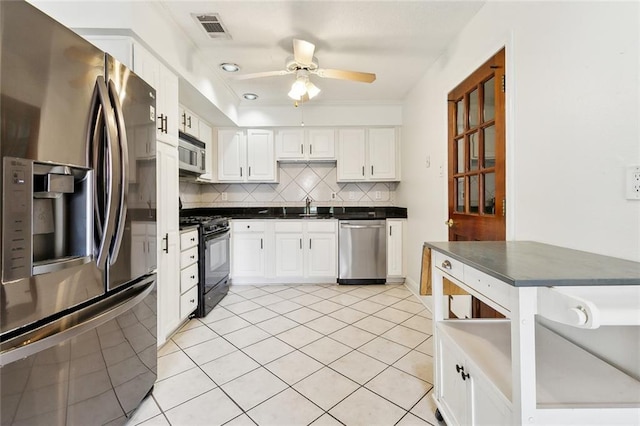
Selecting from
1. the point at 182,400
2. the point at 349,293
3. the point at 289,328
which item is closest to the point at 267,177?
the point at 349,293

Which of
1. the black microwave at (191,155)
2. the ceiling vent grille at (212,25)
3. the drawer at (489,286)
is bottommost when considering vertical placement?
the drawer at (489,286)

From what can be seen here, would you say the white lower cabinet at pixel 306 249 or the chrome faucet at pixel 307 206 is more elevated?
the chrome faucet at pixel 307 206

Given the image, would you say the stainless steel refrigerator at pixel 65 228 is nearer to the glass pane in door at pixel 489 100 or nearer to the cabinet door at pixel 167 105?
the cabinet door at pixel 167 105

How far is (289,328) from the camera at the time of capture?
2.48 meters

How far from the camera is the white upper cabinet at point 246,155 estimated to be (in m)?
4.03

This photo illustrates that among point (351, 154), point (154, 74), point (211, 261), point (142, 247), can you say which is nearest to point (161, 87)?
point (154, 74)

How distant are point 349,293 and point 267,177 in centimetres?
196

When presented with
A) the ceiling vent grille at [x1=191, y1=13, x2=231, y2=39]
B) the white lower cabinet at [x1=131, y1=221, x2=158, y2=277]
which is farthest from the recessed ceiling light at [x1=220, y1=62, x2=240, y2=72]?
the white lower cabinet at [x1=131, y1=221, x2=158, y2=277]

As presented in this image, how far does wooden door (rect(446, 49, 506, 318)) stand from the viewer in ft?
5.88

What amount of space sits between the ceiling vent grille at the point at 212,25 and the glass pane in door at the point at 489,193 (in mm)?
2249

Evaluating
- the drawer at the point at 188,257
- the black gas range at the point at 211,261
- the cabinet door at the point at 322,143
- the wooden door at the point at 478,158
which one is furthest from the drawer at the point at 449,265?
the cabinet door at the point at 322,143

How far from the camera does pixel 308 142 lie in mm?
4047

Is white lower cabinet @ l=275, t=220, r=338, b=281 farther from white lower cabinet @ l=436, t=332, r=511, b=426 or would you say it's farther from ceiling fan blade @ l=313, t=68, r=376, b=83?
→ white lower cabinet @ l=436, t=332, r=511, b=426

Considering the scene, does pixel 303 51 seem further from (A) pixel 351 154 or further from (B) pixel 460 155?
(A) pixel 351 154
